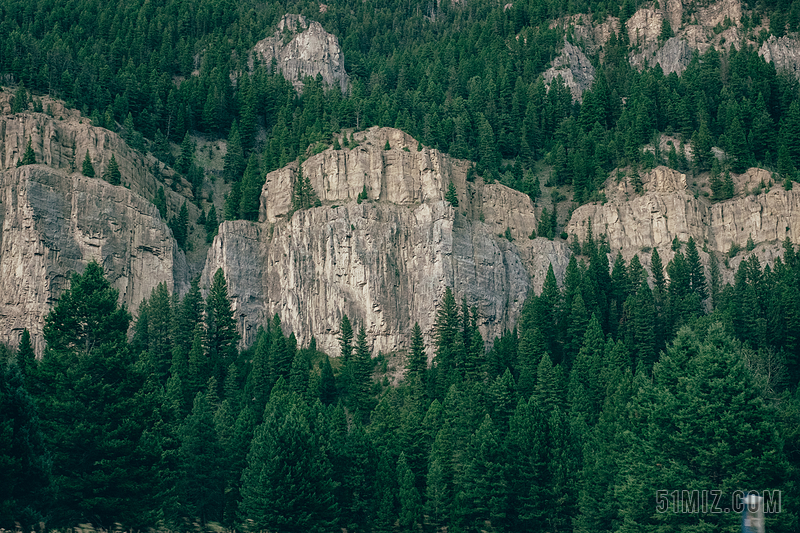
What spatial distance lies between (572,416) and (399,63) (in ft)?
335

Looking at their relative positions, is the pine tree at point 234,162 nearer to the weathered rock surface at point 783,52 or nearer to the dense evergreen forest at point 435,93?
the dense evergreen forest at point 435,93

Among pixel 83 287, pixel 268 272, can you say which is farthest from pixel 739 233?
pixel 83 287

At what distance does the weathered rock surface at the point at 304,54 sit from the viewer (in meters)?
168

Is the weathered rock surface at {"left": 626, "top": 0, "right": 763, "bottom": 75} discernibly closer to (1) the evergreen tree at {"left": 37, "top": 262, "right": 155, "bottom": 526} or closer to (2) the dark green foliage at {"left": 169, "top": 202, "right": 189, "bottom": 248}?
(2) the dark green foliage at {"left": 169, "top": 202, "right": 189, "bottom": 248}

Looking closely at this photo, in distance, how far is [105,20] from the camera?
540ft

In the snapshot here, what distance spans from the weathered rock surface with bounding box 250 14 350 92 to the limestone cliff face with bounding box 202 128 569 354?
4937 cm

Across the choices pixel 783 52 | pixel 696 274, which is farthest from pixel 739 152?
pixel 783 52

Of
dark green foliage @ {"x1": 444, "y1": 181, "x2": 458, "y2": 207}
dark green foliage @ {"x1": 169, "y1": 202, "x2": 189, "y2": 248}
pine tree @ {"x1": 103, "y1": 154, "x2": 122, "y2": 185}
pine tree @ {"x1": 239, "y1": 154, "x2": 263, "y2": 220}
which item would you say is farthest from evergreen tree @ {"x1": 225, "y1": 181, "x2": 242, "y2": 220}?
dark green foliage @ {"x1": 444, "y1": 181, "x2": 458, "y2": 207}

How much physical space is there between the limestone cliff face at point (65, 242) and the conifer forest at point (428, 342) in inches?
165

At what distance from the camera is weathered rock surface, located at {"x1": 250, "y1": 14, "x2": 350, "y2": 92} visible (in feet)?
550

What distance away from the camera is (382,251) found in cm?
11119

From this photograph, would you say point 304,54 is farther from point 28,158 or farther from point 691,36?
point 28,158

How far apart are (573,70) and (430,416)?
10111cm

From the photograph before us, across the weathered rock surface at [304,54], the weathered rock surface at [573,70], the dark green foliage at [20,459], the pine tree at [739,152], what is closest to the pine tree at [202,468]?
the dark green foliage at [20,459]
